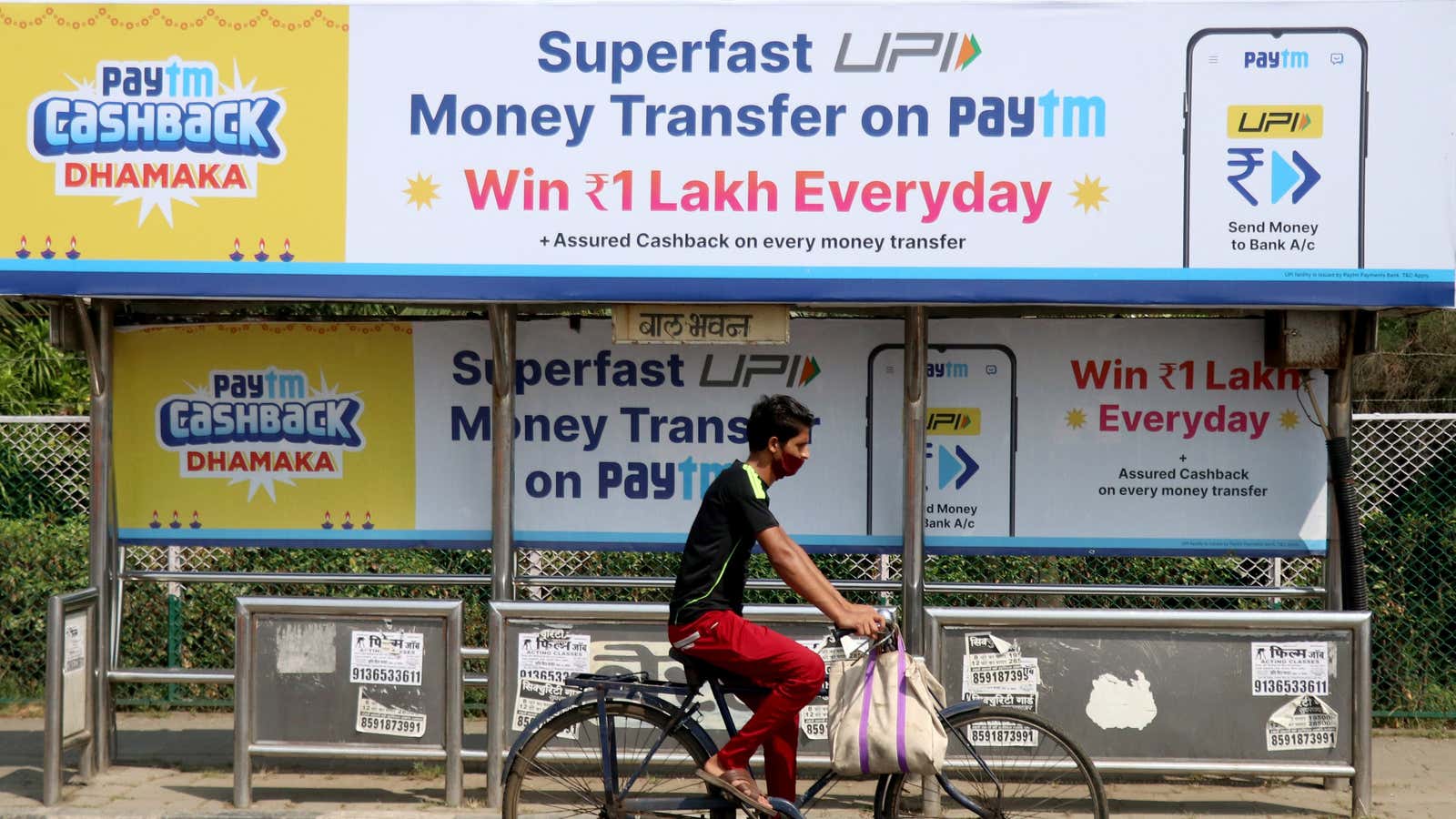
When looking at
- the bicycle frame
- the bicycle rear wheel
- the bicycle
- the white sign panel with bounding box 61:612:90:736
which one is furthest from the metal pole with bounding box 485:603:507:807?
the white sign panel with bounding box 61:612:90:736

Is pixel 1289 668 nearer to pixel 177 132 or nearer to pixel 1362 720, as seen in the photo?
pixel 1362 720

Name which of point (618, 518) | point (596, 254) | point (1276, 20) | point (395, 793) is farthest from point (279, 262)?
point (1276, 20)

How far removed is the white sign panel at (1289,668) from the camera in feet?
20.5

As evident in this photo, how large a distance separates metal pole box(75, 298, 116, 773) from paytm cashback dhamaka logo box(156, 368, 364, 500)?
0.29m

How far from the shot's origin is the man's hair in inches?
195

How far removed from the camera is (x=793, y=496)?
695cm

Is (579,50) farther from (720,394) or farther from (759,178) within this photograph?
(720,394)

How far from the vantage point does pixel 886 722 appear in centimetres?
479

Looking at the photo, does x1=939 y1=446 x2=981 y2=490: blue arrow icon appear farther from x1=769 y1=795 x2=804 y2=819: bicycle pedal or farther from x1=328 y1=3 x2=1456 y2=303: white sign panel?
x1=769 y1=795 x2=804 y2=819: bicycle pedal

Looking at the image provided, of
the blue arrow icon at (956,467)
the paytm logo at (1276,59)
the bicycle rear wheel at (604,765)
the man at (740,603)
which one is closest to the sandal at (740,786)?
the man at (740,603)

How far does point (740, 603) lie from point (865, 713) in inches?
24.2

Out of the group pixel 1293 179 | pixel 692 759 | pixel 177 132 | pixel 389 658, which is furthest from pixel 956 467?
pixel 177 132

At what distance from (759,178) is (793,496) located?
1.67 metres

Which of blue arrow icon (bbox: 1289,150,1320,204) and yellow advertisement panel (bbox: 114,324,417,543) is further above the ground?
blue arrow icon (bbox: 1289,150,1320,204)
